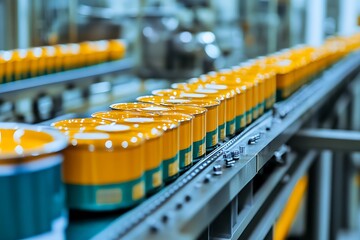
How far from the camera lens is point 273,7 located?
9195mm

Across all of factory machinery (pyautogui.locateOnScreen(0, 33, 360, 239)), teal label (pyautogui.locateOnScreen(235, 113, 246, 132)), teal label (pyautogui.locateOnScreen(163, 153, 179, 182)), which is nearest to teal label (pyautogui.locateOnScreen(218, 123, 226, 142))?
factory machinery (pyautogui.locateOnScreen(0, 33, 360, 239))

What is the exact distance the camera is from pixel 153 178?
122 centimetres

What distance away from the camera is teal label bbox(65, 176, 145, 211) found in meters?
1.08

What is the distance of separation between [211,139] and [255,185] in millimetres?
711

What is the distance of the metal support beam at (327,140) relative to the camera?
274cm

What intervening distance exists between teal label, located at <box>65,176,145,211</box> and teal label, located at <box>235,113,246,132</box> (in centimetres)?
77

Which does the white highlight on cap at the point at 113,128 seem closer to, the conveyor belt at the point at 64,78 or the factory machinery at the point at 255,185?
the factory machinery at the point at 255,185

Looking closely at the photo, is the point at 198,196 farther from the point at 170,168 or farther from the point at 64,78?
the point at 64,78

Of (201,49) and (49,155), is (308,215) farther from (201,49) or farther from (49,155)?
(49,155)

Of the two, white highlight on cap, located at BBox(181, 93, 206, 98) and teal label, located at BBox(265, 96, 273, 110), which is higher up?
white highlight on cap, located at BBox(181, 93, 206, 98)

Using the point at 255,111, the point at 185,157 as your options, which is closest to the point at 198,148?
the point at 185,157

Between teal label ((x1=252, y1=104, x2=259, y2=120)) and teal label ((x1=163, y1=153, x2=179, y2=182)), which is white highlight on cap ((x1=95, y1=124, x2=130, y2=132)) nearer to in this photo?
teal label ((x1=163, y1=153, x2=179, y2=182))

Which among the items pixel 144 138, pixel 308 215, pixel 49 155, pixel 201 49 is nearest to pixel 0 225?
pixel 49 155

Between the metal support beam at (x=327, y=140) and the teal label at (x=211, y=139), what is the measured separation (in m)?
1.29
